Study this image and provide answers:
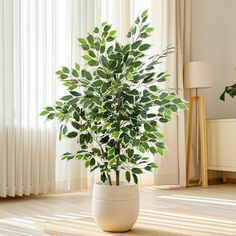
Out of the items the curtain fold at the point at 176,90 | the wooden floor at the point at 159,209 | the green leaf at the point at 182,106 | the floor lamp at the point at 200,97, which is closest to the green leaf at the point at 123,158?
the green leaf at the point at 182,106

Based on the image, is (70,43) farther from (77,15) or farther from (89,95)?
(89,95)

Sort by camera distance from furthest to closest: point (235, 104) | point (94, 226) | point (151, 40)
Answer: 1. point (235, 104)
2. point (151, 40)
3. point (94, 226)

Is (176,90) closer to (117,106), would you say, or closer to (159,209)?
(159,209)

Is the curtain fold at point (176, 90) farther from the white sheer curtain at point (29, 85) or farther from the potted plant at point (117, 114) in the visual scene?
→ the potted plant at point (117, 114)

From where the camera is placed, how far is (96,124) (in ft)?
8.52

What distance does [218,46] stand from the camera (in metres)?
5.38

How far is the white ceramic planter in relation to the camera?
2.55 meters

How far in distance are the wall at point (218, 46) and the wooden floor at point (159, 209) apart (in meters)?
1.12

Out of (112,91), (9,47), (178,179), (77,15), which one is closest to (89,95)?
(112,91)

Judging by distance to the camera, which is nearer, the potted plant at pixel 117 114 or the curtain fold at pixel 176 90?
the potted plant at pixel 117 114

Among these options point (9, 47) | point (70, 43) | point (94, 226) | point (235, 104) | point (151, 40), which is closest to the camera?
point (94, 226)

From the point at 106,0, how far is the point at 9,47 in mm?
1093

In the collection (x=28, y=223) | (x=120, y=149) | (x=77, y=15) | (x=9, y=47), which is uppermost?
(x=77, y=15)

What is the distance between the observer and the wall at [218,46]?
5.28 metres
